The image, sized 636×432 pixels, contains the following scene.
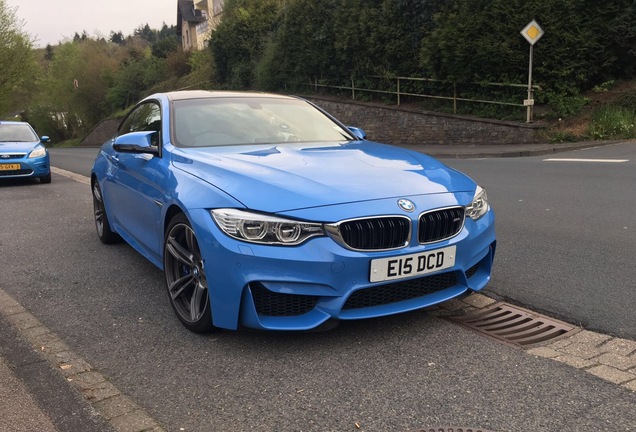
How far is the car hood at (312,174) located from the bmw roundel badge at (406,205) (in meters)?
0.05

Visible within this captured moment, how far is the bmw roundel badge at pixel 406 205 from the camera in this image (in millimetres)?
A: 3306

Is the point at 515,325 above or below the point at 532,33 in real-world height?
below

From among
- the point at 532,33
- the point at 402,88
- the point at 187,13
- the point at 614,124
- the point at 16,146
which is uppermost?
the point at 187,13

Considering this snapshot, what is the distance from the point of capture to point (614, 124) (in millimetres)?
16156

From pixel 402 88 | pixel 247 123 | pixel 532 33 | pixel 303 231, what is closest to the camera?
pixel 303 231

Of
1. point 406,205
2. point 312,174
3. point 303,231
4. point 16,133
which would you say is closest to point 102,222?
point 312,174

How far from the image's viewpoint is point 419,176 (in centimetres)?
374

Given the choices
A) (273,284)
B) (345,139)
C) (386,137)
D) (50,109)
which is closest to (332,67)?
(386,137)

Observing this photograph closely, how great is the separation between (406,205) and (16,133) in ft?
40.2

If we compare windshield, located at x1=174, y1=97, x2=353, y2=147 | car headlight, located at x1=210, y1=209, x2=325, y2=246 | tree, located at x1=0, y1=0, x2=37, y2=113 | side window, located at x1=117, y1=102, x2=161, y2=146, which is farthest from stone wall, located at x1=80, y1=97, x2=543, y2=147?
tree, located at x1=0, y1=0, x2=37, y2=113

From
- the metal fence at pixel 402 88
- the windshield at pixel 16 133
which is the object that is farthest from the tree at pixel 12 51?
the windshield at pixel 16 133

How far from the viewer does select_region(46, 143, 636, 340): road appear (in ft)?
13.1

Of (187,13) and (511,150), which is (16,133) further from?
(187,13)

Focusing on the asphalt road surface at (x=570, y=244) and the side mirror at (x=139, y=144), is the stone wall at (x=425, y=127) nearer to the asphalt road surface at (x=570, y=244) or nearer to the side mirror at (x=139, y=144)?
the asphalt road surface at (x=570, y=244)
